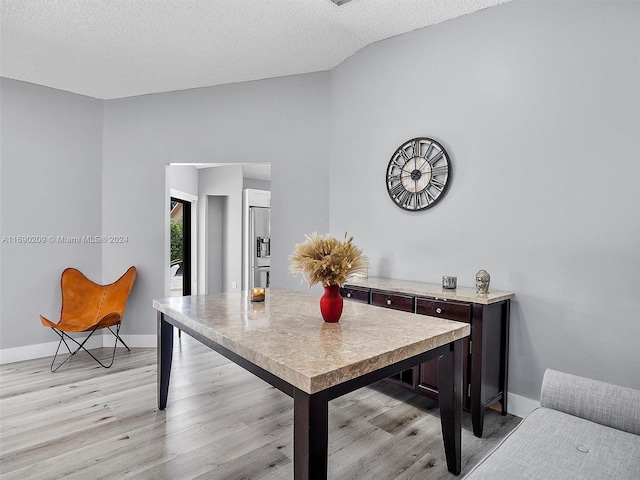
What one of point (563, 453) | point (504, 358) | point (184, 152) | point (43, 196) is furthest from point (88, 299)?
point (563, 453)

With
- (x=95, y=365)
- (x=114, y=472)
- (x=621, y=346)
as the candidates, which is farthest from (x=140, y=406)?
(x=621, y=346)

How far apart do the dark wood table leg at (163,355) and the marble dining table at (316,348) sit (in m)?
0.14

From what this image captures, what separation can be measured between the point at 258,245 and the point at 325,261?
5236 millimetres

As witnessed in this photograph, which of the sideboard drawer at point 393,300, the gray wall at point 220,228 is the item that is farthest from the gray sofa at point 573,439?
the gray wall at point 220,228

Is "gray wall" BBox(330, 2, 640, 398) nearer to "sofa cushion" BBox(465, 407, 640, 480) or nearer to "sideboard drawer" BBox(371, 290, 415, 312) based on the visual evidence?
"sideboard drawer" BBox(371, 290, 415, 312)

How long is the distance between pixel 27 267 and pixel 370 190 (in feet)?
11.6

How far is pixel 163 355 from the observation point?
8.46 ft

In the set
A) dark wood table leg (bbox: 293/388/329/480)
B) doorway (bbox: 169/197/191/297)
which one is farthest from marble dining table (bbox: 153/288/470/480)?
doorway (bbox: 169/197/191/297)

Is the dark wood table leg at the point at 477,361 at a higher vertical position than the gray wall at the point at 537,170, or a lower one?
lower

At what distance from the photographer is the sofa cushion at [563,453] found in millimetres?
1285

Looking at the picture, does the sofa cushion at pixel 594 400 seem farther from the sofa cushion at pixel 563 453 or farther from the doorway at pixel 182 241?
the doorway at pixel 182 241

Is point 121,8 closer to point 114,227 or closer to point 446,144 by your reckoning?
point 114,227

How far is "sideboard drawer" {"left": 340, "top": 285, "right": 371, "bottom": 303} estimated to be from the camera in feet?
10.2

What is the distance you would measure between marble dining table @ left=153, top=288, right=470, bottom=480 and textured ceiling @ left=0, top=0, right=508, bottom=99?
2.18 metres
